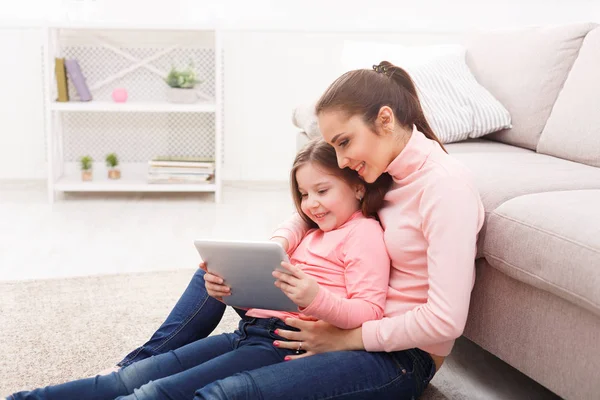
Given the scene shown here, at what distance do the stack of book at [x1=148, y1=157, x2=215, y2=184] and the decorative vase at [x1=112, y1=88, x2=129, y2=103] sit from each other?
1.04ft

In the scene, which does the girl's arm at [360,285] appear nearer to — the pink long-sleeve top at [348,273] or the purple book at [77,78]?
the pink long-sleeve top at [348,273]

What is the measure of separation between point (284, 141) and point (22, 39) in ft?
4.44

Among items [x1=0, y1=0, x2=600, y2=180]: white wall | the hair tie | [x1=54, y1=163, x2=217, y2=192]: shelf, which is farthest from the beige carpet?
[x1=0, y1=0, x2=600, y2=180]: white wall

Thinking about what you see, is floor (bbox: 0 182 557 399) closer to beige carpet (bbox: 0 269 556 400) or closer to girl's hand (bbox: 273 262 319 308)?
beige carpet (bbox: 0 269 556 400)

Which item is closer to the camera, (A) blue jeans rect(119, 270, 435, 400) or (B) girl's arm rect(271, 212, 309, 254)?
(A) blue jeans rect(119, 270, 435, 400)

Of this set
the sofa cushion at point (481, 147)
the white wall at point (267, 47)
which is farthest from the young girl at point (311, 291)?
the white wall at point (267, 47)

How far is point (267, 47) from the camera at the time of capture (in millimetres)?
3500

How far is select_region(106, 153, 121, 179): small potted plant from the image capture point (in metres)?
3.37

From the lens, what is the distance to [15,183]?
3.55m

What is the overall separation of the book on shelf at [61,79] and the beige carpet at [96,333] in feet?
4.37

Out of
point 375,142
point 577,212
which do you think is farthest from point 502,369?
point 375,142

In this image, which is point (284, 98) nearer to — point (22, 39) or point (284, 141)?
point (284, 141)

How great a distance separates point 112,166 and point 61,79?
0.46 metres

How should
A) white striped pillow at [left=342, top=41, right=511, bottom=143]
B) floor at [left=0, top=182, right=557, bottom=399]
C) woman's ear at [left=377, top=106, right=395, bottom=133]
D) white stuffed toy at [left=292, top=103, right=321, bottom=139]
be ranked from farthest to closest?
white stuffed toy at [left=292, top=103, right=321, bottom=139], white striped pillow at [left=342, top=41, right=511, bottom=143], floor at [left=0, top=182, right=557, bottom=399], woman's ear at [left=377, top=106, right=395, bottom=133]
